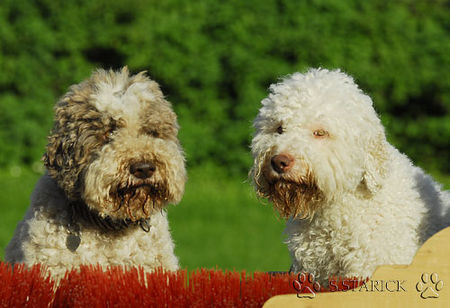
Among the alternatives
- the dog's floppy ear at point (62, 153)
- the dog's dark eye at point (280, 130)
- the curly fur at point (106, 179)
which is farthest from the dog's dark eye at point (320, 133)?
the dog's floppy ear at point (62, 153)

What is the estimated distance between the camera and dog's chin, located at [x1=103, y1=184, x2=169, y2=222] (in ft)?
14.6

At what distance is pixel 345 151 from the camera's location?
4.21 meters

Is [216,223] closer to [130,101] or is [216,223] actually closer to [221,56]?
[221,56]

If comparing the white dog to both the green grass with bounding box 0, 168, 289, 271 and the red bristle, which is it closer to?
the red bristle

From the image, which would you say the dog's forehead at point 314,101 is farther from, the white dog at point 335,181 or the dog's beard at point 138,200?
the dog's beard at point 138,200

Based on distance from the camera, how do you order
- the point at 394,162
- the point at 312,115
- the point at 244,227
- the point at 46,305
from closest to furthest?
1. the point at 46,305
2. the point at 312,115
3. the point at 394,162
4. the point at 244,227

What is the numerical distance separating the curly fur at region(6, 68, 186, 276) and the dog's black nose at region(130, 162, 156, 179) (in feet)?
0.08

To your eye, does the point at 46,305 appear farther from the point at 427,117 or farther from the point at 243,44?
the point at 427,117

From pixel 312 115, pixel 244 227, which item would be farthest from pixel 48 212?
pixel 244 227

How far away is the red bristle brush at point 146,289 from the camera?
10.4 ft

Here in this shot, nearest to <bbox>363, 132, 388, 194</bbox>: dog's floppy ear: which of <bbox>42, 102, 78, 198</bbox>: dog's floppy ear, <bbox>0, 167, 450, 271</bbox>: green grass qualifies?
<bbox>42, 102, 78, 198</bbox>: dog's floppy ear

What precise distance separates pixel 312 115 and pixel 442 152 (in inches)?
395

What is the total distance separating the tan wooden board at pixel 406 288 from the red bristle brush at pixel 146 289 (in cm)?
37

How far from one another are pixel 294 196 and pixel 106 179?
3.58 feet
